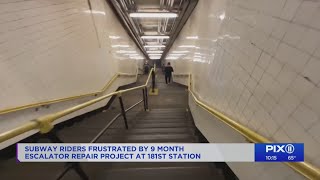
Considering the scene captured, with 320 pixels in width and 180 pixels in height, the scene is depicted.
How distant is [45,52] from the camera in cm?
284

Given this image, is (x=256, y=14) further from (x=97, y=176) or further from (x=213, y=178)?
(x=97, y=176)

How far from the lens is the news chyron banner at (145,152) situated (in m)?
1.27

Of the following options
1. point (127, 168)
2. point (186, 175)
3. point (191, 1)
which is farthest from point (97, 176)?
point (191, 1)

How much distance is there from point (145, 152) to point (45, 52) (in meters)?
2.23

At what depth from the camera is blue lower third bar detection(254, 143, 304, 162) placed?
0.95 m

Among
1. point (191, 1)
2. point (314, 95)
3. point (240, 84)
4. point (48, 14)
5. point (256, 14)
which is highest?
point (191, 1)

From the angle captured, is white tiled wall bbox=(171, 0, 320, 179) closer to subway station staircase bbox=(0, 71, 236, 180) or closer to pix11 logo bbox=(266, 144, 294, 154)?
pix11 logo bbox=(266, 144, 294, 154)

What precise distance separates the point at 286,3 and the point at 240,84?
81cm

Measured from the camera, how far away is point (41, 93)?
2.73 metres

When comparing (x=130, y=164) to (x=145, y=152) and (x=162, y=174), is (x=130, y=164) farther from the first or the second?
(x=145, y=152)

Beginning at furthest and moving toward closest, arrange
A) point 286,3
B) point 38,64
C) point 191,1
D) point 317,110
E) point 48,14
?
point 191,1, point 48,14, point 38,64, point 286,3, point 317,110

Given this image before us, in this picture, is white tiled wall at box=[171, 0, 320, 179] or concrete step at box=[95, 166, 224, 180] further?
concrete step at box=[95, 166, 224, 180]

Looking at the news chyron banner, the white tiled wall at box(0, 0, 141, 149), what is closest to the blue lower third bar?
the news chyron banner

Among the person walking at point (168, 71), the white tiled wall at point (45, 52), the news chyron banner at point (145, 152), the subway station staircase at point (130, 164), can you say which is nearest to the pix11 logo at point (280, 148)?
the news chyron banner at point (145, 152)
